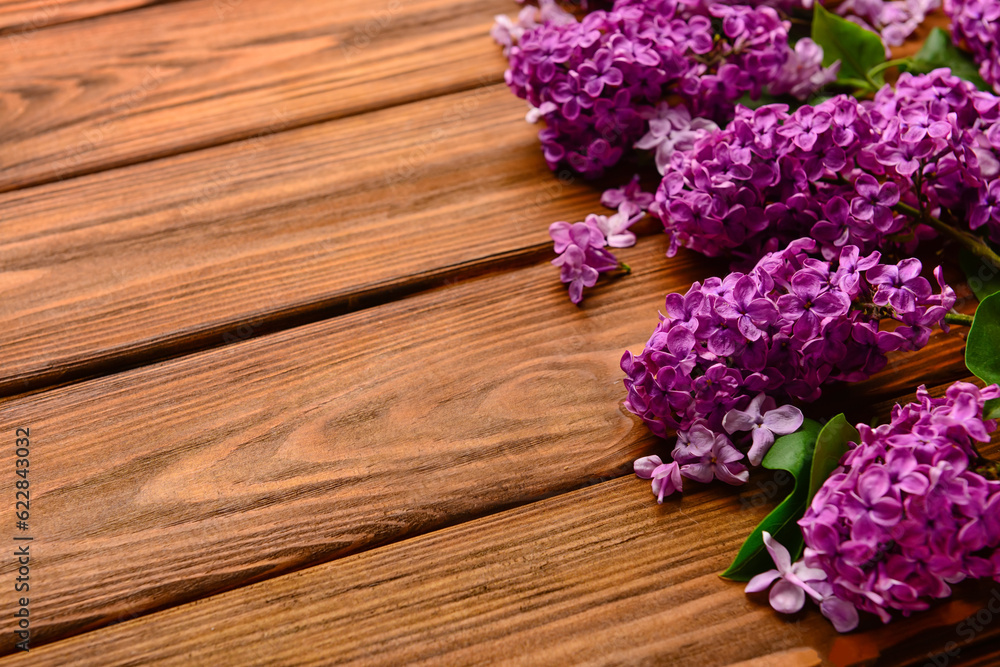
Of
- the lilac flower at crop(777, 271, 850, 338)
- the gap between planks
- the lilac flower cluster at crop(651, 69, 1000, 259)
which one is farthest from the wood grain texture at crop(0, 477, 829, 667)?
the gap between planks

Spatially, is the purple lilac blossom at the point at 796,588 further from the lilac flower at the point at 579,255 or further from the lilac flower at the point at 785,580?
the lilac flower at the point at 579,255

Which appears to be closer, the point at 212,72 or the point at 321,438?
the point at 321,438

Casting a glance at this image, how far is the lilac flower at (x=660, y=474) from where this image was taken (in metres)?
0.70

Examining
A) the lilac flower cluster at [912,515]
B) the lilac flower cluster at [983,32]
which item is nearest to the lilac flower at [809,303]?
the lilac flower cluster at [912,515]

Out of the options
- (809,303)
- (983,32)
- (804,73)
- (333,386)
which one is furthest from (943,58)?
(333,386)

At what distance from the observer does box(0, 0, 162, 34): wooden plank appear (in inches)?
47.6

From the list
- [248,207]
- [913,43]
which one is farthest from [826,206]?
[248,207]

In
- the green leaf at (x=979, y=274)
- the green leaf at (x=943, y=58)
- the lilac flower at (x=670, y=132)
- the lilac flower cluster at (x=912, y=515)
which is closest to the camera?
the lilac flower cluster at (x=912, y=515)

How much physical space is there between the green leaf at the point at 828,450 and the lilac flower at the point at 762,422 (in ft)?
0.16

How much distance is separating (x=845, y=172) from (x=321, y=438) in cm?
59

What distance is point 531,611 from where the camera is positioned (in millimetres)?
647

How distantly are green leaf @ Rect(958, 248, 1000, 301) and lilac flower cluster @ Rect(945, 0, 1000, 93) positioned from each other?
0.89ft

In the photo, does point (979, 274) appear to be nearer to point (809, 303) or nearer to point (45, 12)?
point (809, 303)

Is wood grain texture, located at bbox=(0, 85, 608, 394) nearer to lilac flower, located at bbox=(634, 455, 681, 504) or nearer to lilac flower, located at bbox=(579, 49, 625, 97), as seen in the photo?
lilac flower, located at bbox=(579, 49, 625, 97)
